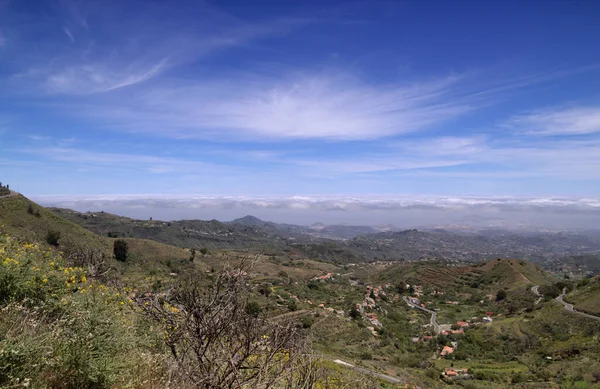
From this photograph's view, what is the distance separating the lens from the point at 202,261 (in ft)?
257

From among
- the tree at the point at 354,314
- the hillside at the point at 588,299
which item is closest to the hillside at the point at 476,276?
the hillside at the point at 588,299

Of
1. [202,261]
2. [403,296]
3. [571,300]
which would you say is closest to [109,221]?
[202,261]

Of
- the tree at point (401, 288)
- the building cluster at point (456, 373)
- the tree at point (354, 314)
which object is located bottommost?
the tree at point (401, 288)

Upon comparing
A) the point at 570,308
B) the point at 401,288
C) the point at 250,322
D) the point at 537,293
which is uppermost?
the point at 250,322

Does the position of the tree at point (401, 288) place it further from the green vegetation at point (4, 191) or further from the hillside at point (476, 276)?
the green vegetation at point (4, 191)

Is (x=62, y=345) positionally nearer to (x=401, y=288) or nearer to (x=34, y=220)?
(x=34, y=220)

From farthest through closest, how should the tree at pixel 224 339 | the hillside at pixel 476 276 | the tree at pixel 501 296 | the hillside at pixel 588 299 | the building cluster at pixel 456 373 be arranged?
1. the hillside at pixel 476 276
2. the tree at pixel 501 296
3. the hillside at pixel 588 299
4. the building cluster at pixel 456 373
5. the tree at pixel 224 339

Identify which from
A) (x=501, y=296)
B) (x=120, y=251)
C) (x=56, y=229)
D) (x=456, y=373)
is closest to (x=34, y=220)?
(x=56, y=229)

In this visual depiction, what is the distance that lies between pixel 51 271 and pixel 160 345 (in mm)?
3058

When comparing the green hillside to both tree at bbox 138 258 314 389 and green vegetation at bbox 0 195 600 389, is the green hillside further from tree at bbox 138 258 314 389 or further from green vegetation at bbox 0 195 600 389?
tree at bbox 138 258 314 389

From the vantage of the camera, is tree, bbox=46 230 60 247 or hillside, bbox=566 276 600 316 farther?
hillside, bbox=566 276 600 316

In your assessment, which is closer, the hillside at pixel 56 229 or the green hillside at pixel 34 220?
the hillside at pixel 56 229

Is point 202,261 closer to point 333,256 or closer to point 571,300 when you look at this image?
point 571,300

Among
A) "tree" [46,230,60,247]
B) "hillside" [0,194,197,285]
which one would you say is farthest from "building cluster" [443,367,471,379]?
"tree" [46,230,60,247]
